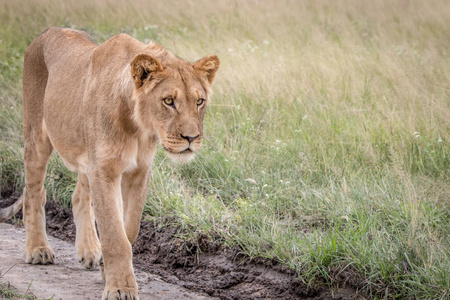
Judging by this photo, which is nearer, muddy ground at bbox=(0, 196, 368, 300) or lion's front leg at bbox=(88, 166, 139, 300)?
lion's front leg at bbox=(88, 166, 139, 300)

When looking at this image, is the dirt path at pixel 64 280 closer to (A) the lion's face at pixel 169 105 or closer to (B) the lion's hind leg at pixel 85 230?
(B) the lion's hind leg at pixel 85 230

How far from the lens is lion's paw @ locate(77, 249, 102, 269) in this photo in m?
4.34

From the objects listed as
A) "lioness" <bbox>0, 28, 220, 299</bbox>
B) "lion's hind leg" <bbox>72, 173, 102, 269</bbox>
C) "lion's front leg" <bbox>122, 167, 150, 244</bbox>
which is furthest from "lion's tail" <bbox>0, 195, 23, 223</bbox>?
"lion's front leg" <bbox>122, 167, 150, 244</bbox>

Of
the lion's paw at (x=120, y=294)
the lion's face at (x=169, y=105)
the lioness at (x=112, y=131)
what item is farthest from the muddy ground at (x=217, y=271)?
the lion's face at (x=169, y=105)

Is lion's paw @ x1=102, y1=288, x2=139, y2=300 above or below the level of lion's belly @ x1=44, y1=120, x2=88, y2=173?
below

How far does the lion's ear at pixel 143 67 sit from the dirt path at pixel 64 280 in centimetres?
125

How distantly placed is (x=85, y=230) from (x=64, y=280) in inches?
21.2

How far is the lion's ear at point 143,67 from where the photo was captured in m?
3.42

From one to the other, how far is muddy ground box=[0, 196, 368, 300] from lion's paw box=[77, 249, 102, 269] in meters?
0.28

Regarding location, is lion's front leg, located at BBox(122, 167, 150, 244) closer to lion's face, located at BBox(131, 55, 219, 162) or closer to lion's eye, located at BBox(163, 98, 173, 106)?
lion's face, located at BBox(131, 55, 219, 162)

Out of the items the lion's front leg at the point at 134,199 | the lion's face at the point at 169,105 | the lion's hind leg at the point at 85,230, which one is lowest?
the lion's hind leg at the point at 85,230

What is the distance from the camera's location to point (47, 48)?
15.5 ft

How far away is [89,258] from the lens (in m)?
4.33

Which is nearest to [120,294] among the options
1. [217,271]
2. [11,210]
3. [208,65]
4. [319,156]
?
[217,271]
